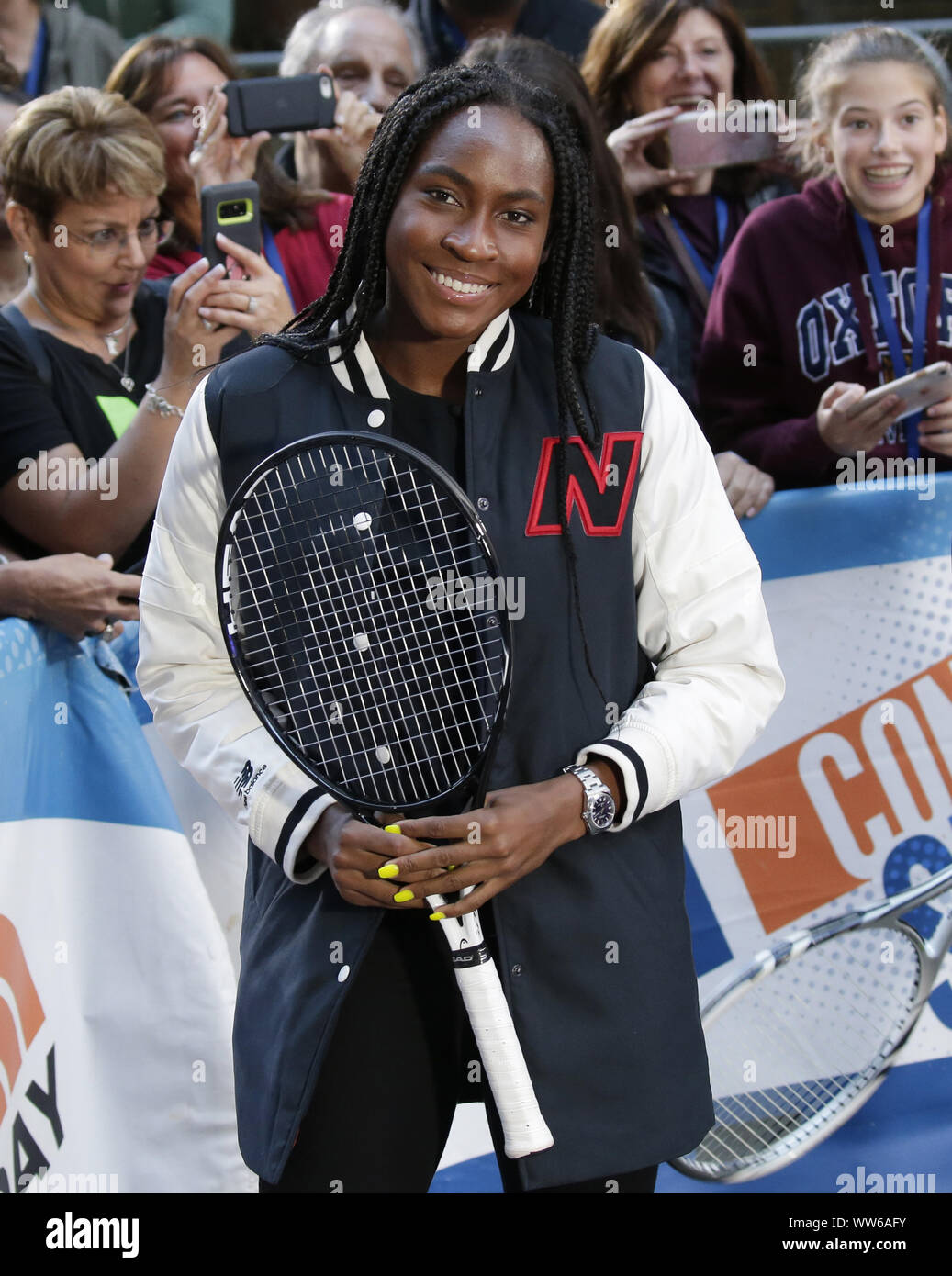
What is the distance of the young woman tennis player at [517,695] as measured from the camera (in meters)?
1.68

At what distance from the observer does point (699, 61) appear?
11.9 feet

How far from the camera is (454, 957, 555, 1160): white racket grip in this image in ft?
5.38

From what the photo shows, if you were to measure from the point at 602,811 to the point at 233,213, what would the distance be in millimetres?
1876

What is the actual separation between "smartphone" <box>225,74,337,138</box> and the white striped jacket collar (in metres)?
1.72

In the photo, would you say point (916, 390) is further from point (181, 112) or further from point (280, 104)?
A: point (181, 112)

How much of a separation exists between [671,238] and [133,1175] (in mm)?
2379

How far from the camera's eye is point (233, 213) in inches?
120

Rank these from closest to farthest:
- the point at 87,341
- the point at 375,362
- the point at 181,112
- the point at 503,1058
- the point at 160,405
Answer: the point at 503,1058 → the point at 375,362 → the point at 160,405 → the point at 87,341 → the point at 181,112

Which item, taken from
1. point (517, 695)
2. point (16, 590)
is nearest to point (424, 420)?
point (517, 695)

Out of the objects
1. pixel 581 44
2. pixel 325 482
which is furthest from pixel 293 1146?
pixel 581 44

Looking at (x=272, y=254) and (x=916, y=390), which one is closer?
(x=916, y=390)

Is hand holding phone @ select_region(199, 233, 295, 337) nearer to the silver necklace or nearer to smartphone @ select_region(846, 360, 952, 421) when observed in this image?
the silver necklace

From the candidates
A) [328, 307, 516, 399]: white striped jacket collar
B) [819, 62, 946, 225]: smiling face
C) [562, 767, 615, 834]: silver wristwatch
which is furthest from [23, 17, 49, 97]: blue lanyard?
[562, 767, 615, 834]: silver wristwatch

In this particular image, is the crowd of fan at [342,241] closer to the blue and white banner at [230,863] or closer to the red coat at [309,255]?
the red coat at [309,255]
